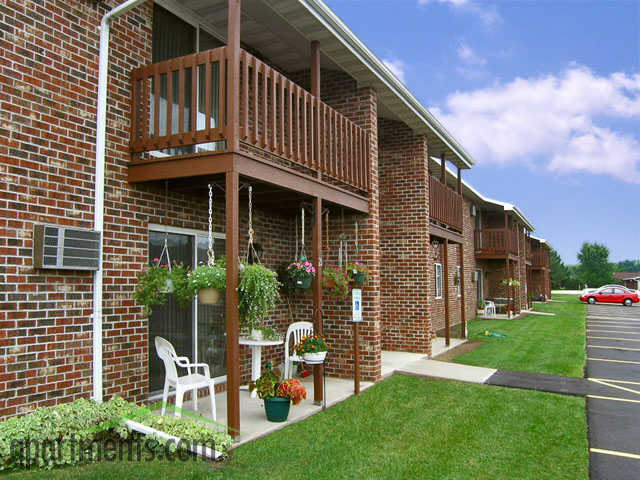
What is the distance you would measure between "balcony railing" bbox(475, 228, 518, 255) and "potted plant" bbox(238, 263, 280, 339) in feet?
63.9

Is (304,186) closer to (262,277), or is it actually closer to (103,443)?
(262,277)

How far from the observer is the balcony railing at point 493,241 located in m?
22.8

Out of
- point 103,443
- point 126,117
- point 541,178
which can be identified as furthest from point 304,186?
point 541,178

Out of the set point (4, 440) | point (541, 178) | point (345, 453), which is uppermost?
point (541, 178)

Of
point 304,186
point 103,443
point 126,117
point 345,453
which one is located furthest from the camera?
point 304,186

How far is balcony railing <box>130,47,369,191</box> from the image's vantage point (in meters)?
5.45

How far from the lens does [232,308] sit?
517 centimetres

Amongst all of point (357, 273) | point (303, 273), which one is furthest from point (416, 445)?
point (357, 273)

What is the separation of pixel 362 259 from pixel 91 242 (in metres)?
4.97

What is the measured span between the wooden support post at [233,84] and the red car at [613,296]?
36602mm

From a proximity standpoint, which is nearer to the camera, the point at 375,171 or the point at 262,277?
the point at 262,277

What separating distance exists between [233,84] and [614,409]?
277 inches

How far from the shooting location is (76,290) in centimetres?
518

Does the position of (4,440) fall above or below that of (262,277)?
below
